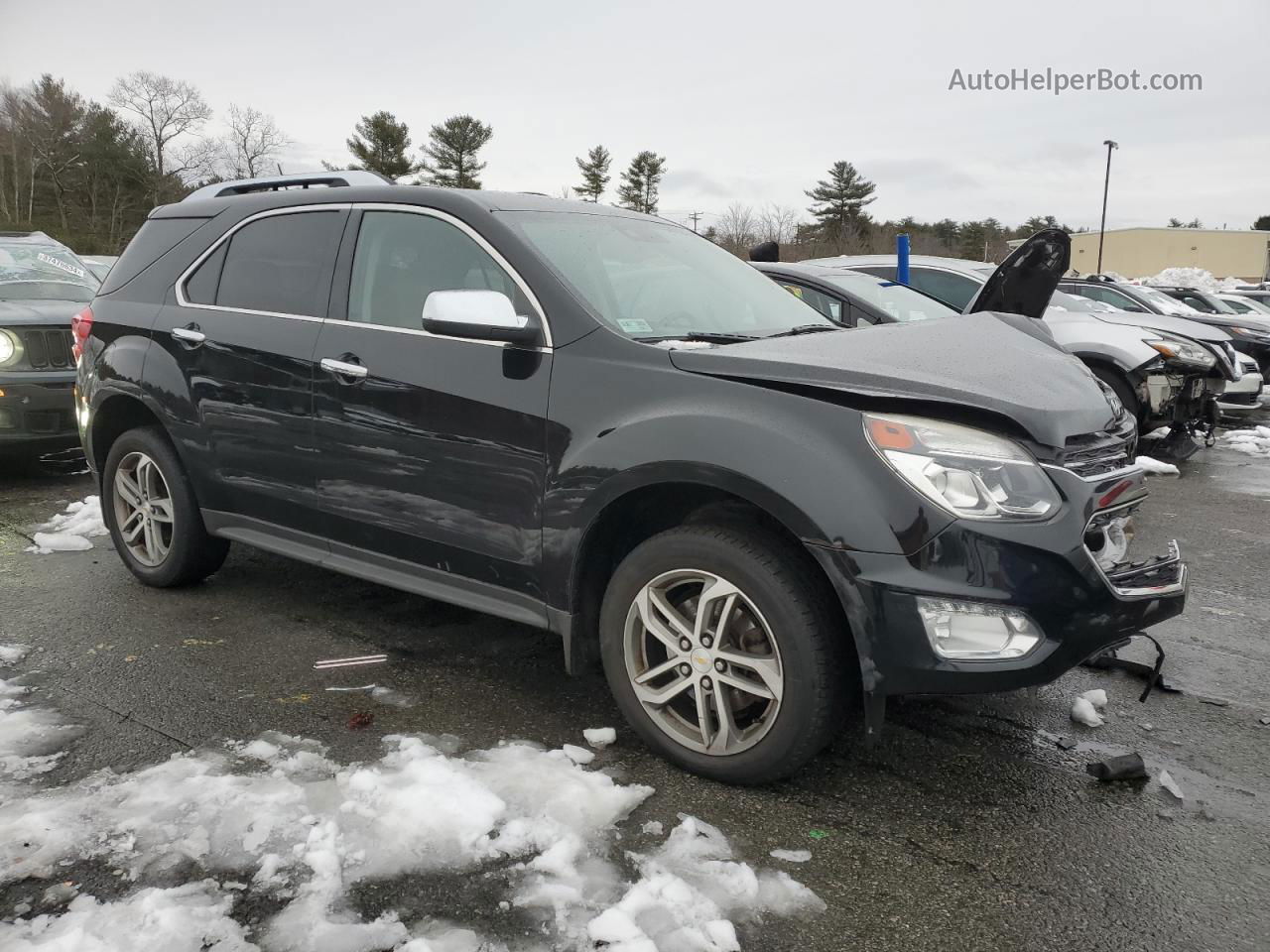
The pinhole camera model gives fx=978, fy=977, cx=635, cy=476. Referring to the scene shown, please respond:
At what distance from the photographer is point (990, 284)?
414cm

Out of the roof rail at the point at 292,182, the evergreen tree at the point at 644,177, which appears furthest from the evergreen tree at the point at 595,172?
the roof rail at the point at 292,182

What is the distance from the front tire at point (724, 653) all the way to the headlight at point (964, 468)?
0.40m

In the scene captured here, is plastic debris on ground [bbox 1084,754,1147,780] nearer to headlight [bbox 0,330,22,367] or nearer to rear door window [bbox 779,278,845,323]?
rear door window [bbox 779,278,845,323]

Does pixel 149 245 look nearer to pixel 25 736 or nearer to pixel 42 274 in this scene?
pixel 25 736

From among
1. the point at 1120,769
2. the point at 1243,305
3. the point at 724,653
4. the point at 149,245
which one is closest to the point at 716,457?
the point at 724,653

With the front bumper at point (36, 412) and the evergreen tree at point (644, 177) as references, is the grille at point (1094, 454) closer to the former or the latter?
the front bumper at point (36, 412)

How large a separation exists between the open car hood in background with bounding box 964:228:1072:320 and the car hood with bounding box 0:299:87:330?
19.8ft

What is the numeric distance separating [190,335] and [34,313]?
383 cm

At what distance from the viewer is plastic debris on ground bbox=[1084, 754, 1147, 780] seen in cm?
290

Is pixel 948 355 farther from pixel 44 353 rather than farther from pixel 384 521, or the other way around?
pixel 44 353

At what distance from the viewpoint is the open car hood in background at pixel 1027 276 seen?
4051mm

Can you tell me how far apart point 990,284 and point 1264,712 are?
6.30 ft

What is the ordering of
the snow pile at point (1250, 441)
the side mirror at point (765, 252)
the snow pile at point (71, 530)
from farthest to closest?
1. the snow pile at point (1250, 441)
2. the side mirror at point (765, 252)
3. the snow pile at point (71, 530)

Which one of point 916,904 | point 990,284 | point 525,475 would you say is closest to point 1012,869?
point 916,904
